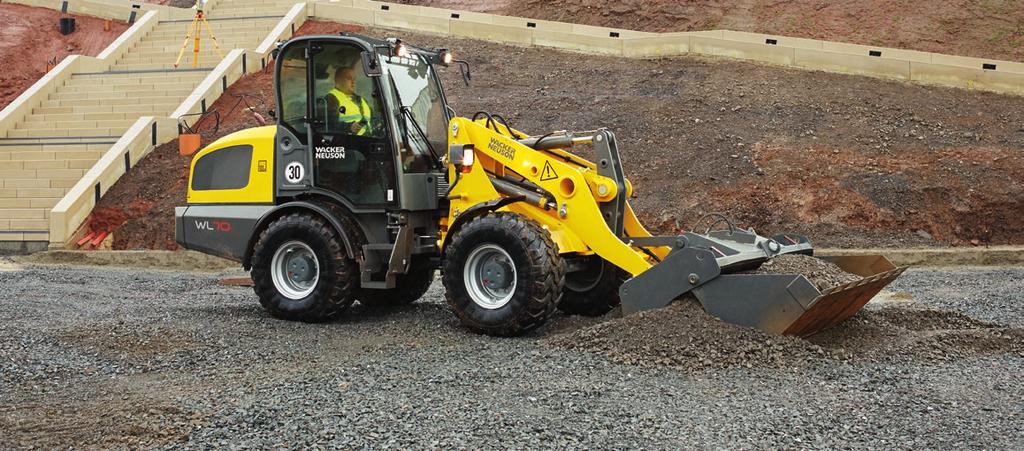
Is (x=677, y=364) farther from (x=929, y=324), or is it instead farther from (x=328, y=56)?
(x=328, y=56)

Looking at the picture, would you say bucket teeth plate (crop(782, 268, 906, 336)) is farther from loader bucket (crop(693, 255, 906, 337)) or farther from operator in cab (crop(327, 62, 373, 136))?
operator in cab (crop(327, 62, 373, 136))

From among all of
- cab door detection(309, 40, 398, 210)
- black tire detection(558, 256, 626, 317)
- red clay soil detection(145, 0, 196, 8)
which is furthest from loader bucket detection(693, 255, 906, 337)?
red clay soil detection(145, 0, 196, 8)

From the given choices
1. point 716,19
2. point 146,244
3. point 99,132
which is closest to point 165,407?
point 146,244

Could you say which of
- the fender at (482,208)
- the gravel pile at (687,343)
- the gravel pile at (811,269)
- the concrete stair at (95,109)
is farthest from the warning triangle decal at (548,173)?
the concrete stair at (95,109)

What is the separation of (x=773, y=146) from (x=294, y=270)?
33.4ft

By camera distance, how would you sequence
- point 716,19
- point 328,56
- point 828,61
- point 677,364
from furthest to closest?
1. point 716,19
2. point 828,61
3. point 328,56
4. point 677,364

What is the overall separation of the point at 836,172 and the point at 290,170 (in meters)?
9.95

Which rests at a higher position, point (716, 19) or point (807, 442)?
point (716, 19)

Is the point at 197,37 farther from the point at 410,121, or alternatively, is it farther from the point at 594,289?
the point at 594,289

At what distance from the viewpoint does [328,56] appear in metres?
8.85

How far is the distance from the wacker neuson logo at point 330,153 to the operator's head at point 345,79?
20.1 inches

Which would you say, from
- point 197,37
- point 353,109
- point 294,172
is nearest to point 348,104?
point 353,109

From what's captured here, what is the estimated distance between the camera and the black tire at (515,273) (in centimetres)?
764

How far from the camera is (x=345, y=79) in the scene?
8828 mm
